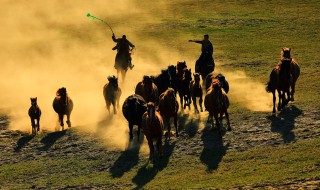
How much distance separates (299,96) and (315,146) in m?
8.26

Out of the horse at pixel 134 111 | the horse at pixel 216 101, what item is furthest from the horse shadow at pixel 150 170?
the horse at pixel 216 101

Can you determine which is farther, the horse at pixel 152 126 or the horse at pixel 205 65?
the horse at pixel 205 65

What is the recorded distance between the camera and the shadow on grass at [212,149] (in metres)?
26.2

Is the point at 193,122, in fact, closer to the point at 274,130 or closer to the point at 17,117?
the point at 274,130

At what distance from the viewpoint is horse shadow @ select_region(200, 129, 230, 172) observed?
26163 millimetres

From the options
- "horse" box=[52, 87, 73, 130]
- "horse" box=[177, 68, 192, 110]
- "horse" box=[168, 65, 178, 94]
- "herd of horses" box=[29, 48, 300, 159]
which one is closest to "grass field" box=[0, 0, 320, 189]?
"herd of horses" box=[29, 48, 300, 159]

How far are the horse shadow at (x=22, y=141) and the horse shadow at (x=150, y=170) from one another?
6.82 m

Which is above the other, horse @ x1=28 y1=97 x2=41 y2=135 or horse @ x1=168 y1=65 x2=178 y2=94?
horse @ x1=168 y1=65 x2=178 y2=94

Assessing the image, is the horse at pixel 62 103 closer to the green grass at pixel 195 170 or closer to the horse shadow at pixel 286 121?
the green grass at pixel 195 170

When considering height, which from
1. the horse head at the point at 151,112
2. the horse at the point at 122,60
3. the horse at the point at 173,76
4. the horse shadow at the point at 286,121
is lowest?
the horse shadow at the point at 286,121

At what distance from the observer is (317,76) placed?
3881 centimetres

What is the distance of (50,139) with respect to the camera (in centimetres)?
3112

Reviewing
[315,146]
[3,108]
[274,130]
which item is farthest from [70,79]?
[315,146]

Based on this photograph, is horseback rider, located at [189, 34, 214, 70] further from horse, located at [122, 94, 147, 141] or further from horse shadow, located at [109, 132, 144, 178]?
horse shadow, located at [109, 132, 144, 178]
